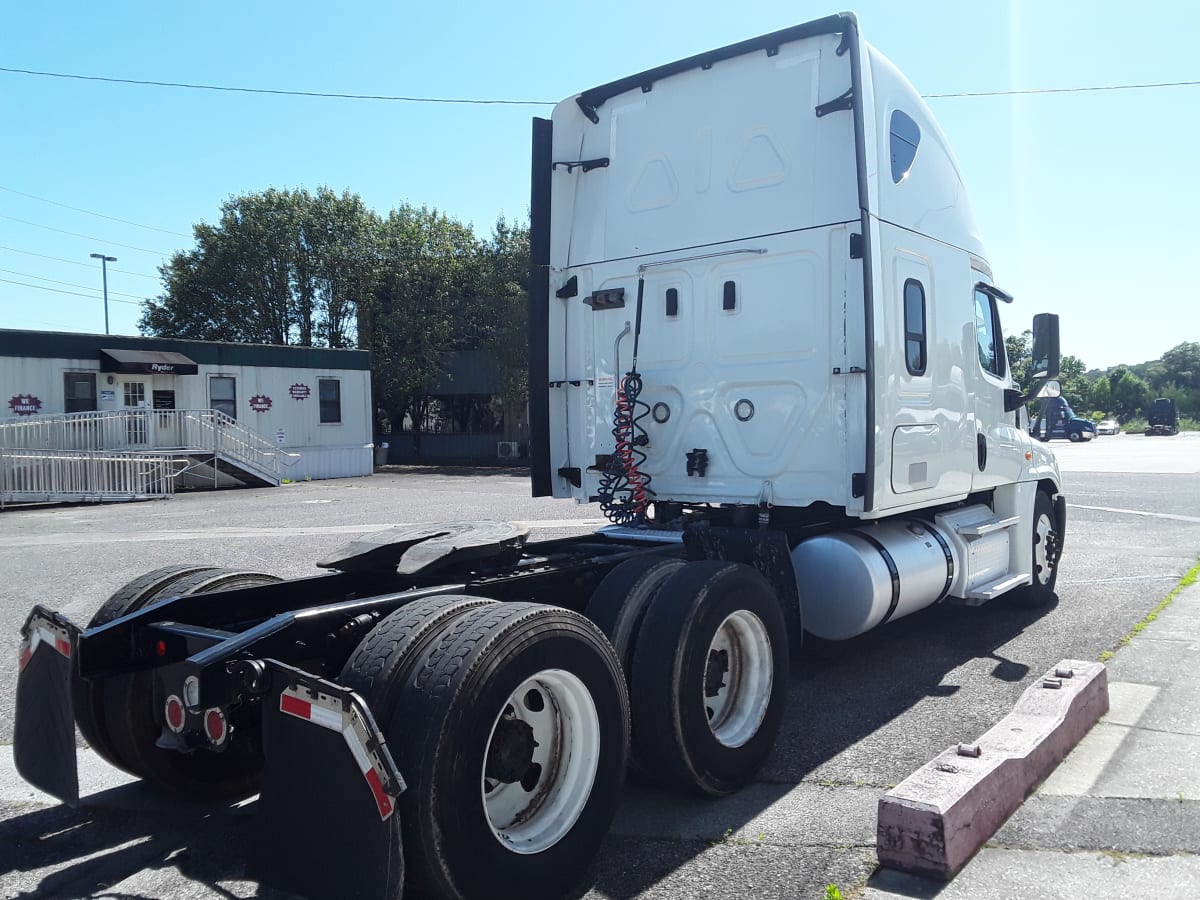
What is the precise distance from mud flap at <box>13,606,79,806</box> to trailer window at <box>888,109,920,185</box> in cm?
502

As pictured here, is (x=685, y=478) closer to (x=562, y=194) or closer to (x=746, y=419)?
(x=746, y=419)

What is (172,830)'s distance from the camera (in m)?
3.86

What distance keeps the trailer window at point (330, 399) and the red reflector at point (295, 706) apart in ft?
89.3

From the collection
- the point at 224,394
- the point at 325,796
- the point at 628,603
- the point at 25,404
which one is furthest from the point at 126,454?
the point at 325,796

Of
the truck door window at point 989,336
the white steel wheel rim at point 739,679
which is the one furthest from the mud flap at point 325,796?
the truck door window at point 989,336

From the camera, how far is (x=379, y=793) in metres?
2.64

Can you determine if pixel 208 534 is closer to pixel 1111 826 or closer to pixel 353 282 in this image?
pixel 1111 826

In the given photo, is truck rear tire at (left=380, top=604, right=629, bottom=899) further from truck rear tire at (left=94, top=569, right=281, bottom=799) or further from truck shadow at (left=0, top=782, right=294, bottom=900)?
truck rear tire at (left=94, top=569, right=281, bottom=799)

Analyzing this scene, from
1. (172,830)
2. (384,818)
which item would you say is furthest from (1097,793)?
(172,830)

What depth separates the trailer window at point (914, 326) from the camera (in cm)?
575

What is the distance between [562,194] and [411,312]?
32083 millimetres

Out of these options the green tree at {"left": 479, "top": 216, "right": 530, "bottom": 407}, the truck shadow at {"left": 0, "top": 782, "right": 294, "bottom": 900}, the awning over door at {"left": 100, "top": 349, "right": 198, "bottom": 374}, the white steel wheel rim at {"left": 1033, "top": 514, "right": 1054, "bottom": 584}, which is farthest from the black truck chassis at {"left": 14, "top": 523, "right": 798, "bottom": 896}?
the green tree at {"left": 479, "top": 216, "right": 530, "bottom": 407}

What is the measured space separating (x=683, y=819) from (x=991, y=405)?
4.56 metres

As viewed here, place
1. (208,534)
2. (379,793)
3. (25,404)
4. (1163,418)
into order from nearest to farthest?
1. (379,793)
2. (208,534)
3. (25,404)
4. (1163,418)
